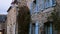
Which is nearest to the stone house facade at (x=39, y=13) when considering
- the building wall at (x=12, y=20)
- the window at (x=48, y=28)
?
the window at (x=48, y=28)

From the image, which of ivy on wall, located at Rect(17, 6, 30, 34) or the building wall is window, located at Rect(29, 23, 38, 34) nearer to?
ivy on wall, located at Rect(17, 6, 30, 34)

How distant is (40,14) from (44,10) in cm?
72

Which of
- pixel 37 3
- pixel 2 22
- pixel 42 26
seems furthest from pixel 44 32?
pixel 2 22

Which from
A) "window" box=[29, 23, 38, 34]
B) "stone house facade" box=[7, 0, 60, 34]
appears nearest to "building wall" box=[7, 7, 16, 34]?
"stone house facade" box=[7, 0, 60, 34]

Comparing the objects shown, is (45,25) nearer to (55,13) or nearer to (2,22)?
(55,13)

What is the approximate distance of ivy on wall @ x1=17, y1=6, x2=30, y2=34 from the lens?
1733 centimetres

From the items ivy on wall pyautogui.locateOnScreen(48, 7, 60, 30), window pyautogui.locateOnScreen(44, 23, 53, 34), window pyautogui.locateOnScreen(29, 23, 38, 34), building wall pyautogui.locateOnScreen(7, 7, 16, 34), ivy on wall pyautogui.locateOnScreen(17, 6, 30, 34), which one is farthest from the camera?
building wall pyautogui.locateOnScreen(7, 7, 16, 34)

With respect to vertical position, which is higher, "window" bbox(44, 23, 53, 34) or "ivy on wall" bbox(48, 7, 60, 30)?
"ivy on wall" bbox(48, 7, 60, 30)

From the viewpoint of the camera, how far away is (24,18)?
57.3ft

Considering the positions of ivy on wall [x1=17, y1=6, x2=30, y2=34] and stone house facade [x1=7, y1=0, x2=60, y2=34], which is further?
ivy on wall [x1=17, y1=6, x2=30, y2=34]

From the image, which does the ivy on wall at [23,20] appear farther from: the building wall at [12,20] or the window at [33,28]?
→ the building wall at [12,20]

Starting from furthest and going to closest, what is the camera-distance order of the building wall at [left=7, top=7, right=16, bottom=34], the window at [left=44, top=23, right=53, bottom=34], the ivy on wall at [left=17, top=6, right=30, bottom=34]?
the building wall at [left=7, top=7, right=16, bottom=34] → the ivy on wall at [left=17, top=6, right=30, bottom=34] → the window at [left=44, top=23, right=53, bottom=34]


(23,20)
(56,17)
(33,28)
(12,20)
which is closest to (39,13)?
(33,28)

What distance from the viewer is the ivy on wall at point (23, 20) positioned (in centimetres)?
1733
